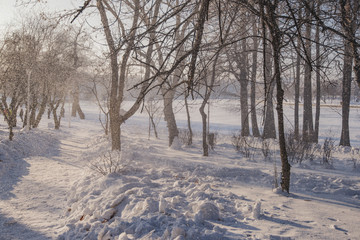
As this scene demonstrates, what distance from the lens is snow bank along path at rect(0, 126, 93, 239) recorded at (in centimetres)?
395

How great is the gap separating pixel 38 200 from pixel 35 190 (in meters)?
0.71

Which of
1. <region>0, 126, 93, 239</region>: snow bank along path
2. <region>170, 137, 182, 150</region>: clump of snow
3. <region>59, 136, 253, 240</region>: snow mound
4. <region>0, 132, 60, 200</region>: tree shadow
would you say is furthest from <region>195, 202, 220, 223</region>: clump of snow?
<region>170, 137, 182, 150</region>: clump of snow

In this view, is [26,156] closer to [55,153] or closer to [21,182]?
[55,153]

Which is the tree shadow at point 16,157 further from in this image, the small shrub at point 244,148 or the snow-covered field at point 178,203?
the small shrub at point 244,148

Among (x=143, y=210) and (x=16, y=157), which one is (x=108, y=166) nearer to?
(x=143, y=210)

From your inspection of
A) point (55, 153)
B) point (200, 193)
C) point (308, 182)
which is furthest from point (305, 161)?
point (55, 153)

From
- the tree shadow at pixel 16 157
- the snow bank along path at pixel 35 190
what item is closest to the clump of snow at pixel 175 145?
the snow bank along path at pixel 35 190

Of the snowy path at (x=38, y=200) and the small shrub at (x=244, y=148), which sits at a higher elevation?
the small shrub at (x=244, y=148)

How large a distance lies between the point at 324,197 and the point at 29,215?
5.04 m

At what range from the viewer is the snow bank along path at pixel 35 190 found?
3947 mm

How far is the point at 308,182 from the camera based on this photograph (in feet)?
17.8

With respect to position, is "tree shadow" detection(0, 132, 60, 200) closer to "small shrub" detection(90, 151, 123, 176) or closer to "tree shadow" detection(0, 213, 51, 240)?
"tree shadow" detection(0, 213, 51, 240)

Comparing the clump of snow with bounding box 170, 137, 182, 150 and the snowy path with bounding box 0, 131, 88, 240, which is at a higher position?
the clump of snow with bounding box 170, 137, 182, 150

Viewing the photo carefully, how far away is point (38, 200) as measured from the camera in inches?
203
